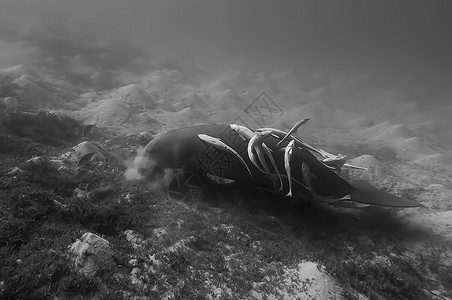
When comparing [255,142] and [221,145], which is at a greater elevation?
[255,142]

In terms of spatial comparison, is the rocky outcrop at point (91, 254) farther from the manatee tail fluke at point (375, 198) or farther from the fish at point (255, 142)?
the manatee tail fluke at point (375, 198)

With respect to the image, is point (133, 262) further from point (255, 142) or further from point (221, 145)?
point (255, 142)

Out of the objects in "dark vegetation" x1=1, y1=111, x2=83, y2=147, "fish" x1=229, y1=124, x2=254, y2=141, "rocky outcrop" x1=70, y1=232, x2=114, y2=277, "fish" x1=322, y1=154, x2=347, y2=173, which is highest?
"fish" x1=229, y1=124, x2=254, y2=141

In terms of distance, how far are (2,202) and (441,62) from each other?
6252 cm

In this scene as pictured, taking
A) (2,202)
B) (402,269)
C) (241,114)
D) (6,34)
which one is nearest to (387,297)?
(402,269)

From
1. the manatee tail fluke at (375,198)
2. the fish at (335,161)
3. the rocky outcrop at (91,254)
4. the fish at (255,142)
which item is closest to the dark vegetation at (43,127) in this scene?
the rocky outcrop at (91,254)

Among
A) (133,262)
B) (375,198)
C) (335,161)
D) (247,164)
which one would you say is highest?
(335,161)

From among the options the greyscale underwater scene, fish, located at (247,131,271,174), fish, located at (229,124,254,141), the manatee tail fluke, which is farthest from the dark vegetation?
the manatee tail fluke

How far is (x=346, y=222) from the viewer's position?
14.6 ft

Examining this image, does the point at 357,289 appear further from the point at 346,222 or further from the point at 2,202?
the point at 2,202

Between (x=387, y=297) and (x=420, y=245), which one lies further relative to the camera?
(x=420, y=245)

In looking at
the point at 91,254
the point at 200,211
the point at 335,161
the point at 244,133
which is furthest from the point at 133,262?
the point at 335,161

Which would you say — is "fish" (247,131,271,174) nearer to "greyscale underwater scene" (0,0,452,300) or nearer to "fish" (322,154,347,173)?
"greyscale underwater scene" (0,0,452,300)

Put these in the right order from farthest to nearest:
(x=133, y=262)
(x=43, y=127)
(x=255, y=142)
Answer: (x=43, y=127) → (x=255, y=142) → (x=133, y=262)
